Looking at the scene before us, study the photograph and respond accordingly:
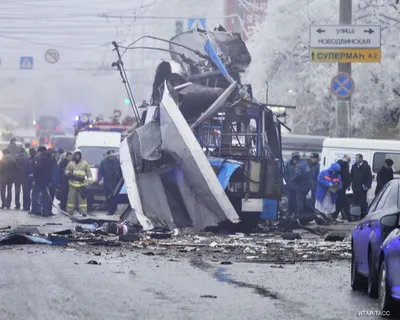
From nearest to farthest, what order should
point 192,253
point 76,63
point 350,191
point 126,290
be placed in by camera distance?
point 126,290 → point 192,253 → point 350,191 → point 76,63

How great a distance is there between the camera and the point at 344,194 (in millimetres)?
26094

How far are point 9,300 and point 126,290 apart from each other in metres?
1.37

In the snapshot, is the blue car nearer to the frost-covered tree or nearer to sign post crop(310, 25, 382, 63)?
sign post crop(310, 25, 382, 63)

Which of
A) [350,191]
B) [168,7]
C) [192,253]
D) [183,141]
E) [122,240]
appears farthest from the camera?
[168,7]

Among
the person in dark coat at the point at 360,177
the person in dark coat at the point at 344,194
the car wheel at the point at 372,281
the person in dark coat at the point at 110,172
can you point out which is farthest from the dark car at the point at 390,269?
the person in dark coat at the point at 110,172

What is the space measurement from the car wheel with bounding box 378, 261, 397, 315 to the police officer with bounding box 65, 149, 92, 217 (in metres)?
17.2

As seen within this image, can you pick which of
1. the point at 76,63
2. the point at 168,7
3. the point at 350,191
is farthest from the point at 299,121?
the point at 76,63

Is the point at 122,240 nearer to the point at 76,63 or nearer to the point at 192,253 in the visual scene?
the point at 192,253

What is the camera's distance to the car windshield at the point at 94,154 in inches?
1242

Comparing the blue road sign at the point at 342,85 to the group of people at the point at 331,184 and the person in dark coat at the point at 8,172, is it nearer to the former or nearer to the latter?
the group of people at the point at 331,184

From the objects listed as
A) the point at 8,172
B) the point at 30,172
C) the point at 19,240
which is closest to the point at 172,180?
the point at 19,240

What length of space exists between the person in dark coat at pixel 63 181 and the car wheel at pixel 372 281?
1695 centimetres

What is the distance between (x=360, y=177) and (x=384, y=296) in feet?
54.4

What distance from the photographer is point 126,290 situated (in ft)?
36.3
